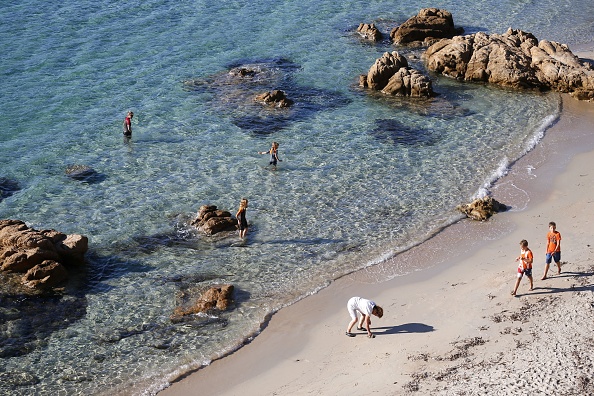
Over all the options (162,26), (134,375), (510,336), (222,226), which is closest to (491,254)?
(510,336)

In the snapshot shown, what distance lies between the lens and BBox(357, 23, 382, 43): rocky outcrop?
4859cm

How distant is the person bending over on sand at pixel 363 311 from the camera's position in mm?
21703

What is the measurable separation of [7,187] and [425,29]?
2775cm

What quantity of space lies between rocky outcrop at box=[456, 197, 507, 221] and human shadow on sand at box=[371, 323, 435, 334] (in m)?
7.91

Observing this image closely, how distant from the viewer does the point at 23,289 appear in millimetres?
25188

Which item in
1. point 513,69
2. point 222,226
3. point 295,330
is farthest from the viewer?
point 513,69

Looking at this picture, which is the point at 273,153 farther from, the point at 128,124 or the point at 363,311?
the point at 363,311

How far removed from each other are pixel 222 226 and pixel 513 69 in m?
20.7

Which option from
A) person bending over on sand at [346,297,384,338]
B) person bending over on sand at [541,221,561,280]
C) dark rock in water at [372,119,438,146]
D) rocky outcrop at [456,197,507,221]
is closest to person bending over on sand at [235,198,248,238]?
person bending over on sand at [346,297,384,338]

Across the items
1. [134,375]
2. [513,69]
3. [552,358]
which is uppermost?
[513,69]

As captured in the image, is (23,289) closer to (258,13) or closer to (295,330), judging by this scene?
(295,330)

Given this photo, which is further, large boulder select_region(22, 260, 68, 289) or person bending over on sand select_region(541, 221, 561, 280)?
large boulder select_region(22, 260, 68, 289)

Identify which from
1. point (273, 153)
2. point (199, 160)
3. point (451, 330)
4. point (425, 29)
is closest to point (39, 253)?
point (199, 160)

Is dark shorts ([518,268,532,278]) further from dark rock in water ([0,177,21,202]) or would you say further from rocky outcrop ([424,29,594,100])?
dark rock in water ([0,177,21,202])
